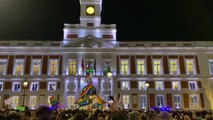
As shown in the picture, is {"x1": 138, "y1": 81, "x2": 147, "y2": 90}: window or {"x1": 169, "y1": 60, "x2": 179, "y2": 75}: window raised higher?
{"x1": 169, "y1": 60, "x2": 179, "y2": 75}: window

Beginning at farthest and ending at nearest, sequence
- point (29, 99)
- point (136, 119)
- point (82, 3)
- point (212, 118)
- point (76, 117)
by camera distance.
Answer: point (82, 3), point (29, 99), point (212, 118), point (136, 119), point (76, 117)

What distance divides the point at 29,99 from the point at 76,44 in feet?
41.2

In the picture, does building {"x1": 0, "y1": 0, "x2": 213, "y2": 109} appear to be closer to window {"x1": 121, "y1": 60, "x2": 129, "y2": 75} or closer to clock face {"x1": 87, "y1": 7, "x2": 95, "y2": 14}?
window {"x1": 121, "y1": 60, "x2": 129, "y2": 75}

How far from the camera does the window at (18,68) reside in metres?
46.6

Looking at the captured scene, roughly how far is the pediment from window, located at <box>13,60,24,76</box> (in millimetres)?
8645

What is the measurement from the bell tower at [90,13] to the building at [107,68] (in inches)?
7.6

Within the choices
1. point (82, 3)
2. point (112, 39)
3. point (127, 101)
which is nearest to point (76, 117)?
point (127, 101)

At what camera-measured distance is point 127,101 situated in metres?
45.2

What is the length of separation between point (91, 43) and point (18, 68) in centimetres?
1394

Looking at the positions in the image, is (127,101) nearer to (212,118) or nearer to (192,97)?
(192,97)

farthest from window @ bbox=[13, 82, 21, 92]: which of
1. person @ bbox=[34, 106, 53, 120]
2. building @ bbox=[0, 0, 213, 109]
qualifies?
person @ bbox=[34, 106, 53, 120]

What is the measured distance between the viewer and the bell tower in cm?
4994

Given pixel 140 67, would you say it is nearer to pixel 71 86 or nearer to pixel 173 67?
pixel 173 67

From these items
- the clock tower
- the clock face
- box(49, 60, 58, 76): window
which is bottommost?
box(49, 60, 58, 76): window
